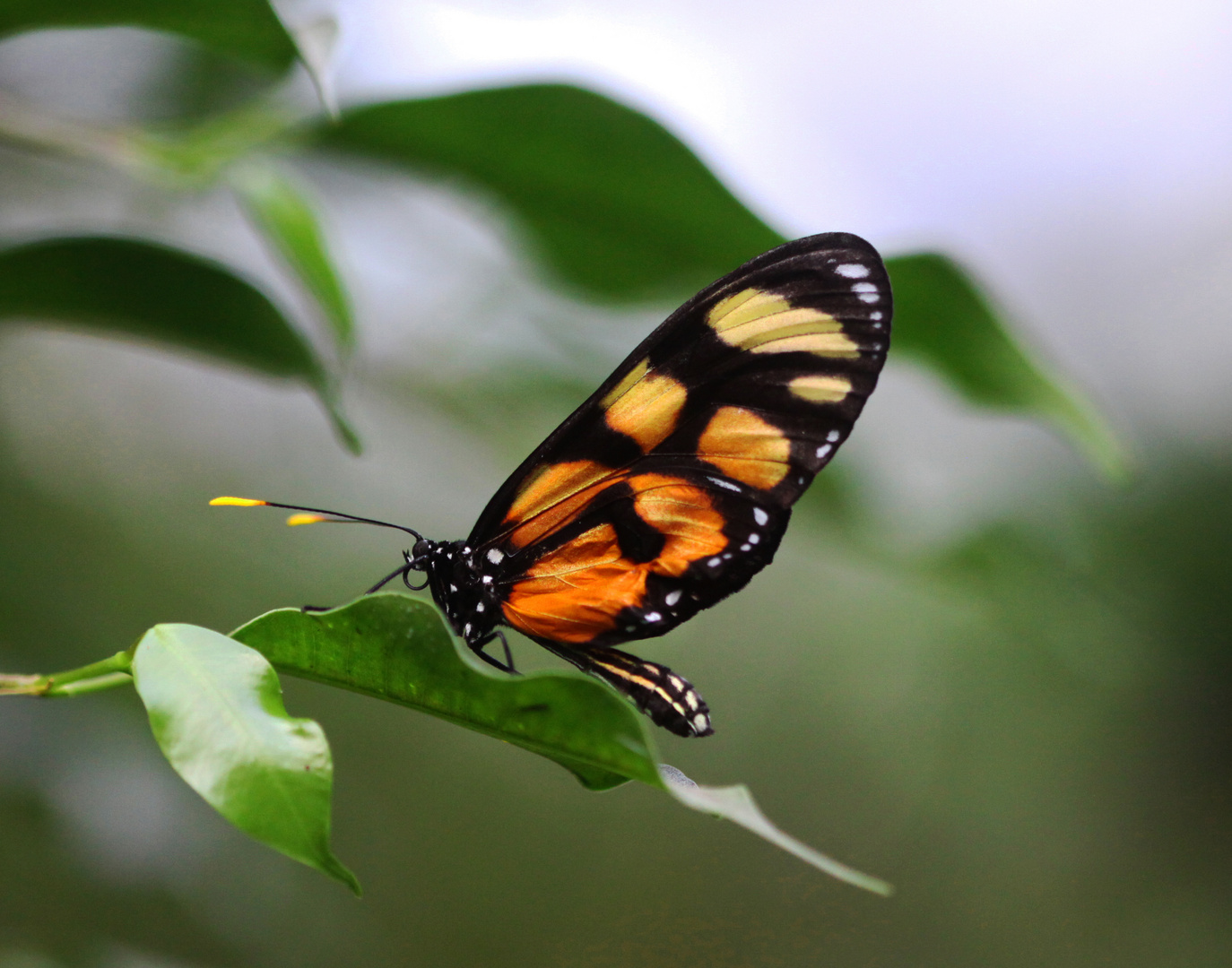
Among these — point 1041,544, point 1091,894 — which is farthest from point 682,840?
point 1041,544

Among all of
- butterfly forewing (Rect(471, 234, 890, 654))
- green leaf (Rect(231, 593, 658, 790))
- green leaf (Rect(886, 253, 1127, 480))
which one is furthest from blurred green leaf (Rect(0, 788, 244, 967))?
green leaf (Rect(886, 253, 1127, 480))

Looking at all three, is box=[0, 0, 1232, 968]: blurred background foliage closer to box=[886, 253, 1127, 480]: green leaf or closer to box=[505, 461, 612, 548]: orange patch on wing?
box=[886, 253, 1127, 480]: green leaf

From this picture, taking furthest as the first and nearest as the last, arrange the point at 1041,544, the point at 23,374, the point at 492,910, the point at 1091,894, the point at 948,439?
1. the point at 1091,894
2. the point at 492,910
3. the point at 948,439
4. the point at 23,374
5. the point at 1041,544

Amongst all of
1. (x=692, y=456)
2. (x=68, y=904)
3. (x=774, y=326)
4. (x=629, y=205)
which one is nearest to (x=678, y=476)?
(x=692, y=456)

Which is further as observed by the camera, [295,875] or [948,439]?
[948,439]

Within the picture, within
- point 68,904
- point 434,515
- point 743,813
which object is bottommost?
point 434,515

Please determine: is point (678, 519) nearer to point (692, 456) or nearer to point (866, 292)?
point (692, 456)

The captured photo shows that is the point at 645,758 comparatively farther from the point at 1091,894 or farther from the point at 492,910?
the point at 1091,894
